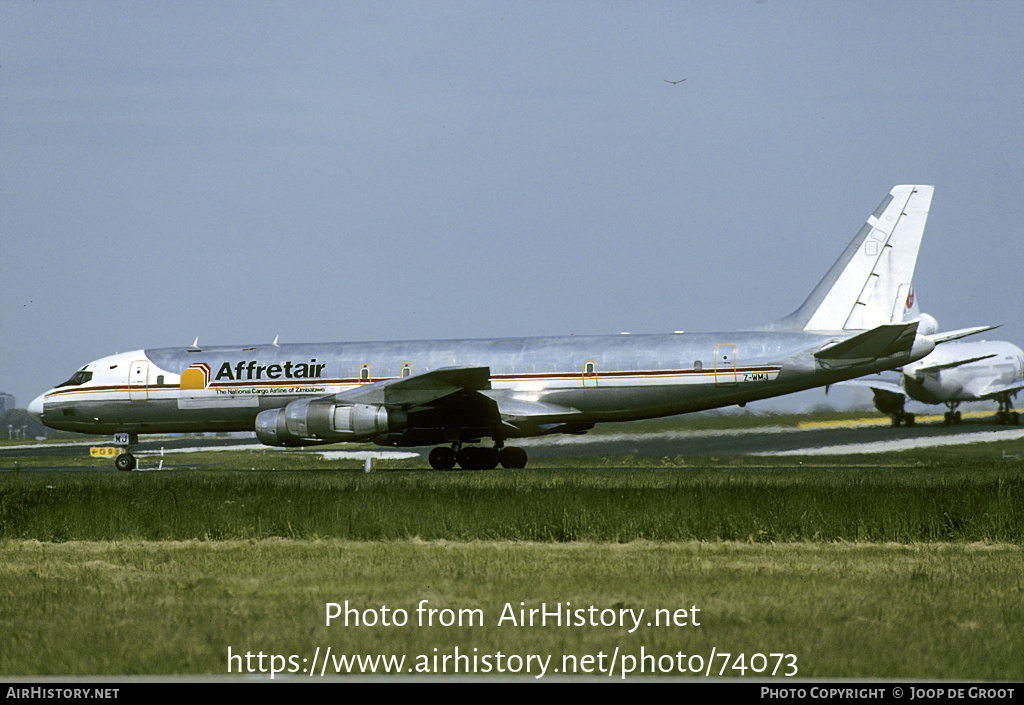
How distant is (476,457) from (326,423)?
4056 millimetres

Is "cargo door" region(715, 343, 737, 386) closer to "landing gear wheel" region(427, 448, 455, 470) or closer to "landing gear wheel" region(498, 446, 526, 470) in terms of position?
"landing gear wheel" region(498, 446, 526, 470)

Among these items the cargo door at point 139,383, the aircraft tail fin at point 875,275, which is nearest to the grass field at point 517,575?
the aircraft tail fin at point 875,275

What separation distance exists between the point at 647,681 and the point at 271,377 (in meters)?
25.1

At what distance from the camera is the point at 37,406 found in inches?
1342

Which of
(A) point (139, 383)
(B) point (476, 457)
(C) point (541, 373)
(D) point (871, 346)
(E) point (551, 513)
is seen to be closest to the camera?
(E) point (551, 513)

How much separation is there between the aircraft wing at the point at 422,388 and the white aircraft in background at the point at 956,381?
32609 mm

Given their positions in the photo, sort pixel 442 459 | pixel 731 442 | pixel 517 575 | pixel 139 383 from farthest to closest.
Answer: pixel 731 442, pixel 139 383, pixel 442 459, pixel 517 575

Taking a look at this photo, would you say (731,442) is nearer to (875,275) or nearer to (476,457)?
(875,275)

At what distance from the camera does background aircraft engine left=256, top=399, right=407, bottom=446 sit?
27.5 metres

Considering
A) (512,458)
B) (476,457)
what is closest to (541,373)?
(512,458)

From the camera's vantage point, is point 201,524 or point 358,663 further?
point 201,524
